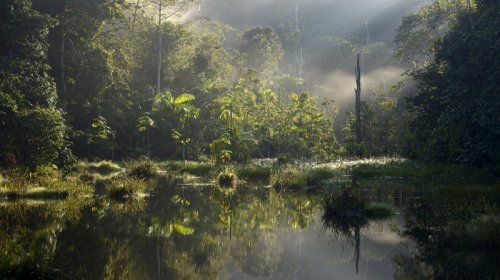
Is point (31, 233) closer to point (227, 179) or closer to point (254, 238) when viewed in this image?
point (254, 238)

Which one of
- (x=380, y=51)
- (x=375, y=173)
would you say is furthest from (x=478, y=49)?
(x=380, y=51)

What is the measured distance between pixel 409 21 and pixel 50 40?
32.8 meters

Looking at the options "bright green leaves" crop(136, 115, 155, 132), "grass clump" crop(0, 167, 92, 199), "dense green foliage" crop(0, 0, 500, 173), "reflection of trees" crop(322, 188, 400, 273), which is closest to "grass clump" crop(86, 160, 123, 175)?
"dense green foliage" crop(0, 0, 500, 173)

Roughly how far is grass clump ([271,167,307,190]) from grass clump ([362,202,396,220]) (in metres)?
8.19

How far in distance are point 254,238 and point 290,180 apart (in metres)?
12.2

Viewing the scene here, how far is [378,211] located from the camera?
1625cm

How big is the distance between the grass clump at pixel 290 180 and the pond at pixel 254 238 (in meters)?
4.88

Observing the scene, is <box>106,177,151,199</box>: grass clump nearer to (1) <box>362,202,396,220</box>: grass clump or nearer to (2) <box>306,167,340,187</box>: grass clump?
(2) <box>306,167,340,187</box>: grass clump

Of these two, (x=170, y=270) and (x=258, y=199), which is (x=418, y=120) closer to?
(x=258, y=199)

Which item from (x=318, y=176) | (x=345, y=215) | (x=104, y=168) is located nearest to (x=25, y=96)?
(x=104, y=168)

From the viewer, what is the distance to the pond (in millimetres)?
9805

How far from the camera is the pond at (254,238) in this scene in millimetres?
9805

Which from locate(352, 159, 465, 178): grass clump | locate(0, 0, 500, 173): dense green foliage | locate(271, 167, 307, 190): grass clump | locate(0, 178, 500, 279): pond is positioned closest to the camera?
locate(0, 178, 500, 279): pond

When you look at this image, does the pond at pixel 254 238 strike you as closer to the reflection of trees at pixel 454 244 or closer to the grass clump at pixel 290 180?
the reflection of trees at pixel 454 244
